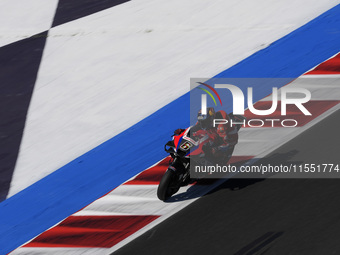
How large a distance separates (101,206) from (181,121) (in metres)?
2.09

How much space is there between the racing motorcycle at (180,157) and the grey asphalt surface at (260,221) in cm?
33

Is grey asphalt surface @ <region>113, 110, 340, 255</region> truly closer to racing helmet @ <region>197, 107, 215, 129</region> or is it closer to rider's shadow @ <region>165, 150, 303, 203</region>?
rider's shadow @ <region>165, 150, 303, 203</region>

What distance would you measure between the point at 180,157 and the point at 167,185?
1.21 feet

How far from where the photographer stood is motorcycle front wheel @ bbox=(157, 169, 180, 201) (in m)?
7.55

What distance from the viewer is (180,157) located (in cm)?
750

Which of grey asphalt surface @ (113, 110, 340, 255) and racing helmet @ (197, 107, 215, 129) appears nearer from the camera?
grey asphalt surface @ (113, 110, 340, 255)

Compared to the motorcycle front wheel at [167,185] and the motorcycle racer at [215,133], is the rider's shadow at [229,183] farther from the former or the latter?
the motorcycle racer at [215,133]

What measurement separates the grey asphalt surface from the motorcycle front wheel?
0.31m

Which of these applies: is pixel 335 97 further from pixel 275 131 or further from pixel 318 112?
pixel 275 131

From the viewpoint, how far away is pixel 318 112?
884 centimetres

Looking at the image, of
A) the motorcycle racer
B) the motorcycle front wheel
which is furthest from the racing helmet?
the motorcycle front wheel

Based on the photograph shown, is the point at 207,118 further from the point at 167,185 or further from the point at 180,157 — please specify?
the point at 167,185

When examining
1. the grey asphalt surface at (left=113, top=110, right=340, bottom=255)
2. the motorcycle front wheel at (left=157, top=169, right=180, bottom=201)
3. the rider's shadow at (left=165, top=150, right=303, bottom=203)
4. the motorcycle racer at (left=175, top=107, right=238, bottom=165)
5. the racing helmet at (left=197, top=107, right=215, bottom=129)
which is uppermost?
the racing helmet at (left=197, top=107, right=215, bottom=129)

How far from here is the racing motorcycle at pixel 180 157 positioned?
750 cm
